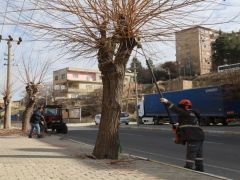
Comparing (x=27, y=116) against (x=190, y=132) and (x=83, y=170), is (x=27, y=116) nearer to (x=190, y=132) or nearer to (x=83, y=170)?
(x=83, y=170)

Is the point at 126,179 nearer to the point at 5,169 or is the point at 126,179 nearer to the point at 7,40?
the point at 5,169

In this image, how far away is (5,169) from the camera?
9.86m

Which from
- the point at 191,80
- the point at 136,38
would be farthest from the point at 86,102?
the point at 136,38

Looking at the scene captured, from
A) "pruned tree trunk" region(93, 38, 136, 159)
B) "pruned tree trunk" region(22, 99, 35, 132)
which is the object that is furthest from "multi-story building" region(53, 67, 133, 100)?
"pruned tree trunk" region(93, 38, 136, 159)

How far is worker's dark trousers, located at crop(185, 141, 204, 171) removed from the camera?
9.79m

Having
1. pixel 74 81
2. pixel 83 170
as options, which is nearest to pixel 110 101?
pixel 83 170

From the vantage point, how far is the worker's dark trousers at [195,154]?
979 cm

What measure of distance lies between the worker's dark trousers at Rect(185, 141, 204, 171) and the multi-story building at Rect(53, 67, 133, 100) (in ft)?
340

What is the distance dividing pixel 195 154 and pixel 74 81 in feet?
368

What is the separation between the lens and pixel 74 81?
12106 centimetres

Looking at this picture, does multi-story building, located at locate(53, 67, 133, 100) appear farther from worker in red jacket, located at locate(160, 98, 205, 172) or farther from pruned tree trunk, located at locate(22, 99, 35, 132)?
worker in red jacket, located at locate(160, 98, 205, 172)

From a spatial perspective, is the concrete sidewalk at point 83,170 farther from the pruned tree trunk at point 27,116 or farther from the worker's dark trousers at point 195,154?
the pruned tree trunk at point 27,116

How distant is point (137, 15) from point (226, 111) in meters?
29.3

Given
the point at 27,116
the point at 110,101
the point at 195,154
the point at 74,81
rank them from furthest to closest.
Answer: the point at 74,81 < the point at 27,116 < the point at 110,101 < the point at 195,154
